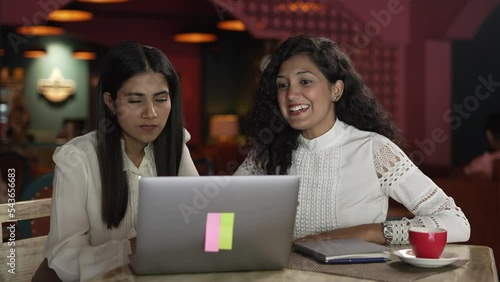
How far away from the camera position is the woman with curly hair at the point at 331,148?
229cm

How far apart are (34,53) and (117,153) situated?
31.5 feet

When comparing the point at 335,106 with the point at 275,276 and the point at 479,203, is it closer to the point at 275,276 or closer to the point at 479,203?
the point at 275,276

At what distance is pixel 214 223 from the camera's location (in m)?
1.62

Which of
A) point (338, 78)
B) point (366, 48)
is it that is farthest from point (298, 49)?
point (366, 48)

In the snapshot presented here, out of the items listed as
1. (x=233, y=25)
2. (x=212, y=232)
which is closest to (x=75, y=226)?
(x=212, y=232)

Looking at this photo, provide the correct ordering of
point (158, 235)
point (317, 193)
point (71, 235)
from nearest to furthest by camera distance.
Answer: point (158, 235) → point (71, 235) → point (317, 193)

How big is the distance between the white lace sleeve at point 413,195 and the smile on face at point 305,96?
0.65 ft

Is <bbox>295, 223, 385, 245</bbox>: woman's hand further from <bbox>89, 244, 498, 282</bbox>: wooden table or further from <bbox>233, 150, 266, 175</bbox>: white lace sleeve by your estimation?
<bbox>233, 150, 266, 175</bbox>: white lace sleeve

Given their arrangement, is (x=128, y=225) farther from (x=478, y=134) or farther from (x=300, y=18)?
(x=478, y=134)

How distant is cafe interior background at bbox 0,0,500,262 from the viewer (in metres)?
6.84

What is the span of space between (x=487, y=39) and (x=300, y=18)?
11.0 ft

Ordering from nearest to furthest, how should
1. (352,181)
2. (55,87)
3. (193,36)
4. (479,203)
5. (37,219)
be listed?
(352,181) → (37,219) → (479,203) → (193,36) → (55,87)

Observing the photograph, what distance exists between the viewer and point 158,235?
1.61m

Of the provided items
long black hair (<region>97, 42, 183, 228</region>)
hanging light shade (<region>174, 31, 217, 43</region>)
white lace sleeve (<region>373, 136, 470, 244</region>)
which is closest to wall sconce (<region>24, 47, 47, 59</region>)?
hanging light shade (<region>174, 31, 217, 43</region>)
